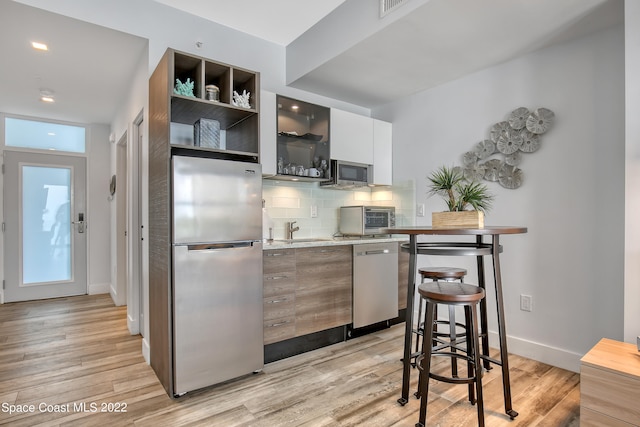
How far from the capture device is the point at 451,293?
1.77 metres

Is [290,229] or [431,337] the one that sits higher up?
[290,229]

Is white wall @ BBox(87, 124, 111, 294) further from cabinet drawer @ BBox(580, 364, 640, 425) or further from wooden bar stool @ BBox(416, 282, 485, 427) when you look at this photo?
cabinet drawer @ BBox(580, 364, 640, 425)

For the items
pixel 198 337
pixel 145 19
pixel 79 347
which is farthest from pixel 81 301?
pixel 145 19

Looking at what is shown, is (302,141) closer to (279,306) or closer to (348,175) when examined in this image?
(348,175)

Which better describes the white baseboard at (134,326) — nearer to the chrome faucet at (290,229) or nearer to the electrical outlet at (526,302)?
the chrome faucet at (290,229)

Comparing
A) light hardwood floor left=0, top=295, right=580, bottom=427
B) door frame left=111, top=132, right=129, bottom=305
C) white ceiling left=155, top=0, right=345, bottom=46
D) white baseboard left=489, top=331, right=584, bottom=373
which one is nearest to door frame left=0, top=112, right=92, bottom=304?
door frame left=111, top=132, right=129, bottom=305

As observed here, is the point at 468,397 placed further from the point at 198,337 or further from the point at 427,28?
the point at 427,28

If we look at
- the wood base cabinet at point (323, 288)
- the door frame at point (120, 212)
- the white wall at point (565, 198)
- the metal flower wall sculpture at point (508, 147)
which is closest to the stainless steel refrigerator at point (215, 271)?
the wood base cabinet at point (323, 288)

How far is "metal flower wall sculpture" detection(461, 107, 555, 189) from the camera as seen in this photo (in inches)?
105

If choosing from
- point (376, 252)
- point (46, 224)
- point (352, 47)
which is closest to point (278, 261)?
point (376, 252)

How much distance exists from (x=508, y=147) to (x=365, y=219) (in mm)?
1411

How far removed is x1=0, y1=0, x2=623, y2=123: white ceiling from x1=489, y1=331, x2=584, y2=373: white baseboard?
2285mm

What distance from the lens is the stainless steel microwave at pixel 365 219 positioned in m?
3.50

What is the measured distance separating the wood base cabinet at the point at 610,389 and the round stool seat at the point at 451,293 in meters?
0.57
